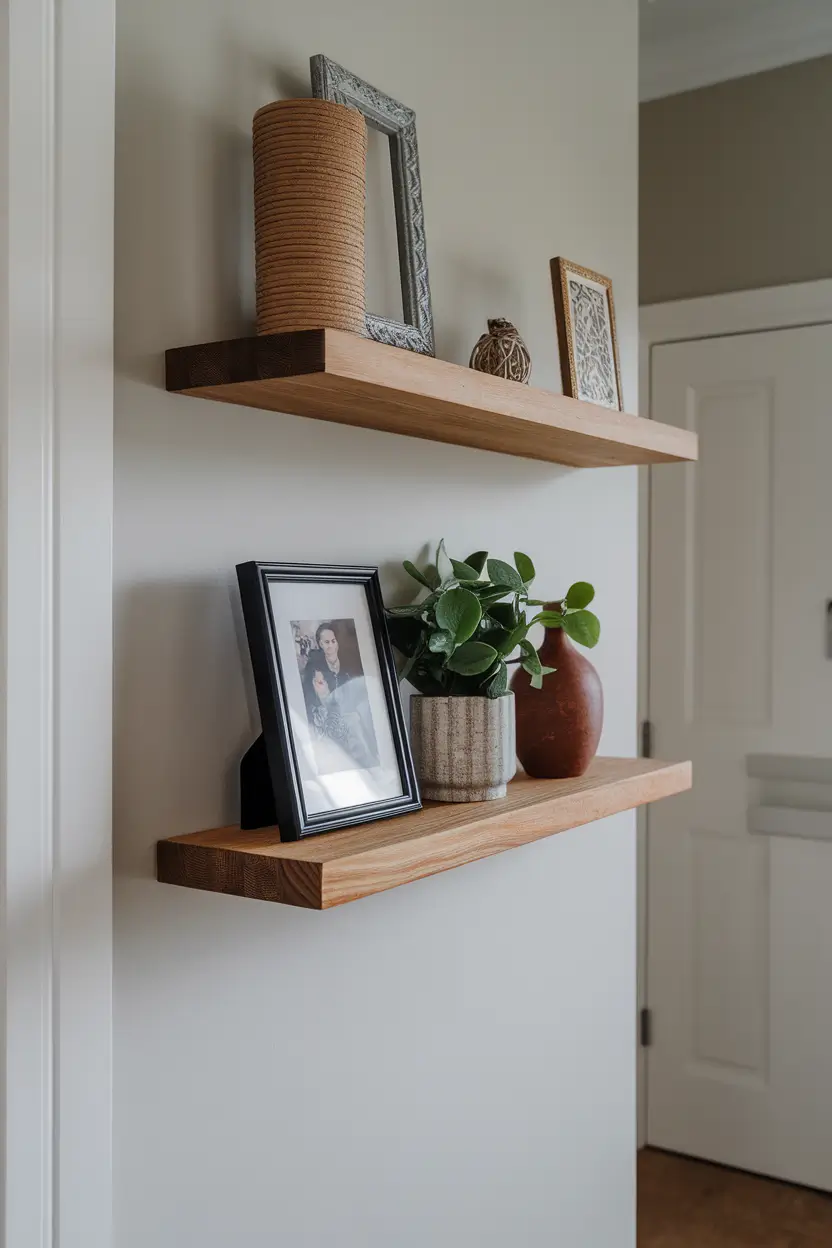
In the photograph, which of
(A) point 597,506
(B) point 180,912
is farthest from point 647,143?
(B) point 180,912

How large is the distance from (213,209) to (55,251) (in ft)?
0.68

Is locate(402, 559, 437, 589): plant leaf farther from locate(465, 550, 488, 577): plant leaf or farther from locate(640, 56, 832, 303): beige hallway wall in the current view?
locate(640, 56, 832, 303): beige hallway wall

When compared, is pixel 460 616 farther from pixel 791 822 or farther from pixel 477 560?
pixel 791 822

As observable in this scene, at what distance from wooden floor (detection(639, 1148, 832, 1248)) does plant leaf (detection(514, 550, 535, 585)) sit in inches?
66.9

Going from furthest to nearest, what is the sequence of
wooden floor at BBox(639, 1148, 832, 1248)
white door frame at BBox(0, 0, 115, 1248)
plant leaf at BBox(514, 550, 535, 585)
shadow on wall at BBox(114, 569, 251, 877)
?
wooden floor at BBox(639, 1148, 832, 1248), plant leaf at BBox(514, 550, 535, 585), shadow on wall at BBox(114, 569, 251, 877), white door frame at BBox(0, 0, 115, 1248)

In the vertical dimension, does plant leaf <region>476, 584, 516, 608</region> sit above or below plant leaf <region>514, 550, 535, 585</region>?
below

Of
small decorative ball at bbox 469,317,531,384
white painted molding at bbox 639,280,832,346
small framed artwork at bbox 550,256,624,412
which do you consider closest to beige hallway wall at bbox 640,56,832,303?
white painted molding at bbox 639,280,832,346

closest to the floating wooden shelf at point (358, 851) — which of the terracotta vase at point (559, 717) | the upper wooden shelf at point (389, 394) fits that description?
the terracotta vase at point (559, 717)

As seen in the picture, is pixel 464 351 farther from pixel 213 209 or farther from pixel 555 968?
pixel 555 968

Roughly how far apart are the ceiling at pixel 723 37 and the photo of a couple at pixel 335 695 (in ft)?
6.33

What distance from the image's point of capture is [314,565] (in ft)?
3.68

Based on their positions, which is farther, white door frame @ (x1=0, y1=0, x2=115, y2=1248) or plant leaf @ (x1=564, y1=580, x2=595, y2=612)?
plant leaf @ (x1=564, y1=580, x2=595, y2=612)

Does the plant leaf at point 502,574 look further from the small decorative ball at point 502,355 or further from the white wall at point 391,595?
the small decorative ball at point 502,355

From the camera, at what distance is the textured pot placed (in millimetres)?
1232
